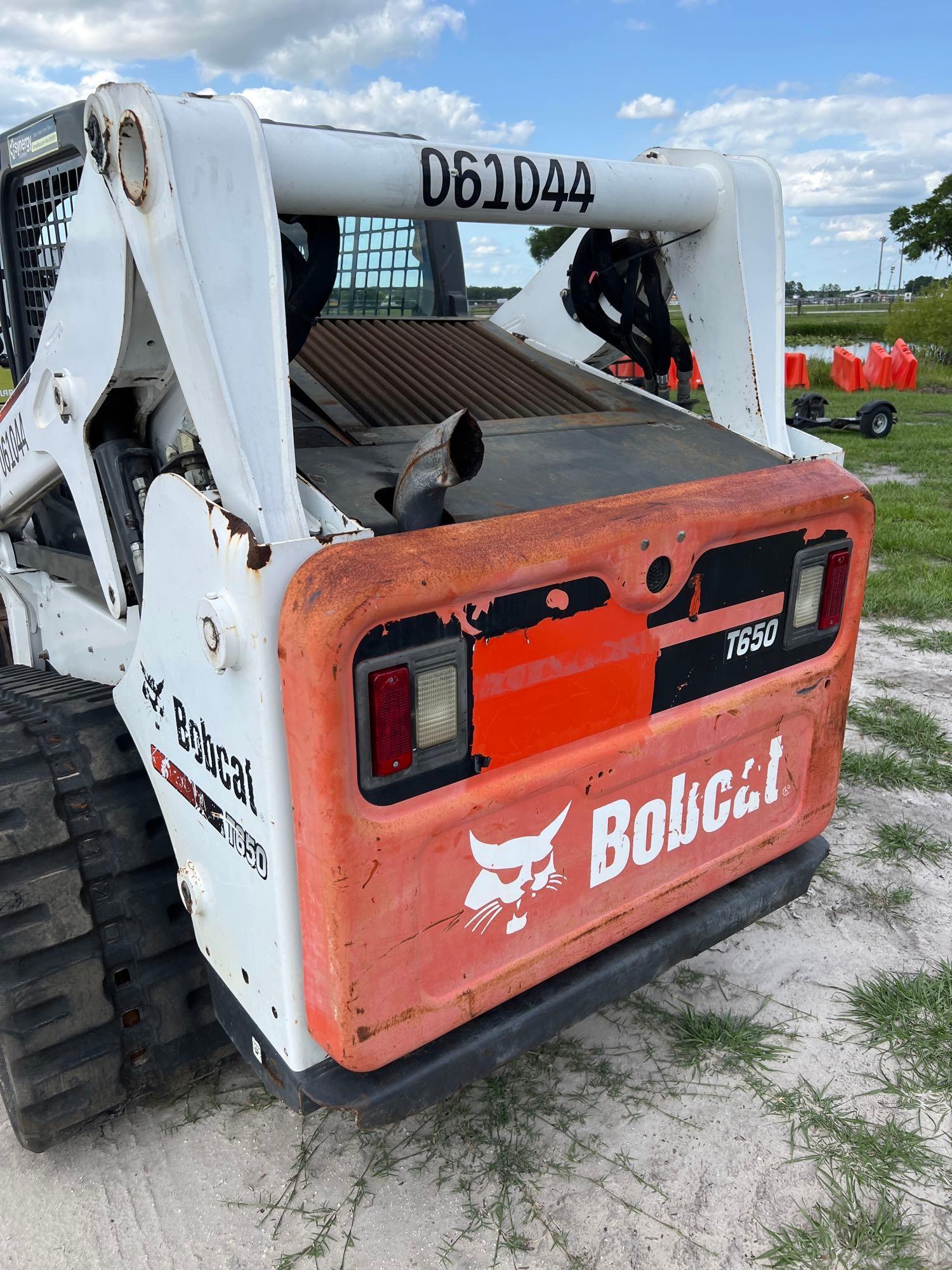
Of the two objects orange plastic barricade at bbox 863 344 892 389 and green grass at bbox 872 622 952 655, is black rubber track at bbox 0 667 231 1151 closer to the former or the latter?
green grass at bbox 872 622 952 655

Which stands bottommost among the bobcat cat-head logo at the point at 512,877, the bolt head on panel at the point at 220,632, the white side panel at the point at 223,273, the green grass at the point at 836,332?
the green grass at the point at 836,332

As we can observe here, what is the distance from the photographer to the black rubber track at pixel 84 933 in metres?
1.92

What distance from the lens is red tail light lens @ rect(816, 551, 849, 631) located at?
2213mm

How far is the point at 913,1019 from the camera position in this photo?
256cm

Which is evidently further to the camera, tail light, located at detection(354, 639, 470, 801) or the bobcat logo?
the bobcat logo

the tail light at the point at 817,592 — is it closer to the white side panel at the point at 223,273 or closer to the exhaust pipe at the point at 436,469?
the exhaust pipe at the point at 436,469

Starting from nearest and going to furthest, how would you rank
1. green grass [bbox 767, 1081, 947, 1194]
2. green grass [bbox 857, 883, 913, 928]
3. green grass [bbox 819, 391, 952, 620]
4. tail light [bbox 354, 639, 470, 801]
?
tail light [bbox 354, 639, 470, 801] → green grass [bbox 767, 1081, 947, 1194] → green grass [bbox 857, 883, 913, 928] → green grass [bbox 819, 391, 952, 620]

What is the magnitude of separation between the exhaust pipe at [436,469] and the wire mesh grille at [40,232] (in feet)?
4.33

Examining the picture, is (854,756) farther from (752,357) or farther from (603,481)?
(603,481)

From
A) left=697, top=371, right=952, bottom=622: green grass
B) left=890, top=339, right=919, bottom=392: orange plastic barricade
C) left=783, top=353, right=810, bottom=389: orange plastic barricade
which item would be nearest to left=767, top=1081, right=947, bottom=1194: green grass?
left=697, top=371, right=952, bottom=622: green grass

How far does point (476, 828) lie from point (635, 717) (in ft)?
1.38

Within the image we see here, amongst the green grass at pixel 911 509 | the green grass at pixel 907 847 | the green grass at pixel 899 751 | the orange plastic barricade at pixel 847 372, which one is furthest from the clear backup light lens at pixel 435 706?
the orange plastic barricade at pixel 847 372

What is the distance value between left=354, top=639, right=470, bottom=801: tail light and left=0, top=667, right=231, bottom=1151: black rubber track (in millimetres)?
754

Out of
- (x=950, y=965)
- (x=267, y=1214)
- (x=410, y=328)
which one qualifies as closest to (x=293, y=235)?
(x=410, y=328)
